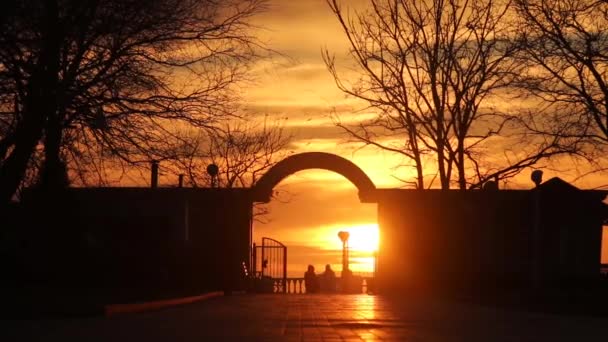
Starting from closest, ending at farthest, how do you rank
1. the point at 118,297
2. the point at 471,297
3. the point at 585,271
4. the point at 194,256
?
1. the point at 118,297
2. the point at 471,297
3. the point at 194,256
4. the point at 585,271

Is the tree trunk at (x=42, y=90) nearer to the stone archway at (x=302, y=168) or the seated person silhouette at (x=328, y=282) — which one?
the stone archway at (x=302, y=168)

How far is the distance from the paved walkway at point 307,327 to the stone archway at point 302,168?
17426 mm

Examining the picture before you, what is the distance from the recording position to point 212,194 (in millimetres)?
38875

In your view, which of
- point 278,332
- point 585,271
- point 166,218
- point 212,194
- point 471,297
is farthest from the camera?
point 585,271

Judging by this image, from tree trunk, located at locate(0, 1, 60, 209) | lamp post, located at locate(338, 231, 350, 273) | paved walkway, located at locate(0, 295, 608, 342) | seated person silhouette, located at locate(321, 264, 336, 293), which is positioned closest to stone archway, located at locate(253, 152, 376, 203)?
lamp post, located at locate(338, 231, 350, 273)

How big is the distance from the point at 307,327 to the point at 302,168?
75.6 ft

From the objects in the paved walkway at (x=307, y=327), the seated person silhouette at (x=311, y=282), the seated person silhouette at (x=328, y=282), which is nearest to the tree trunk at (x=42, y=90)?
the paved walkway at (x=307, y=327)

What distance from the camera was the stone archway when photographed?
37.9m

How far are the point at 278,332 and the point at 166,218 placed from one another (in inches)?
845

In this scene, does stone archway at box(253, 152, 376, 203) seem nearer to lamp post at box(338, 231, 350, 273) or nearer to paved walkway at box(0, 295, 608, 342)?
lamp post at box(338, 231, 350, 273)

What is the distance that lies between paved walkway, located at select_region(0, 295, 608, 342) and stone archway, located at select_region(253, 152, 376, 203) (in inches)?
686

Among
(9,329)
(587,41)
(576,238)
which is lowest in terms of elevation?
(9,329)

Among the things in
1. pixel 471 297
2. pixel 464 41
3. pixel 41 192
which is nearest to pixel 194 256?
pixel 41 192

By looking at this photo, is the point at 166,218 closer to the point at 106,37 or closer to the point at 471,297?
the point at 471,297
